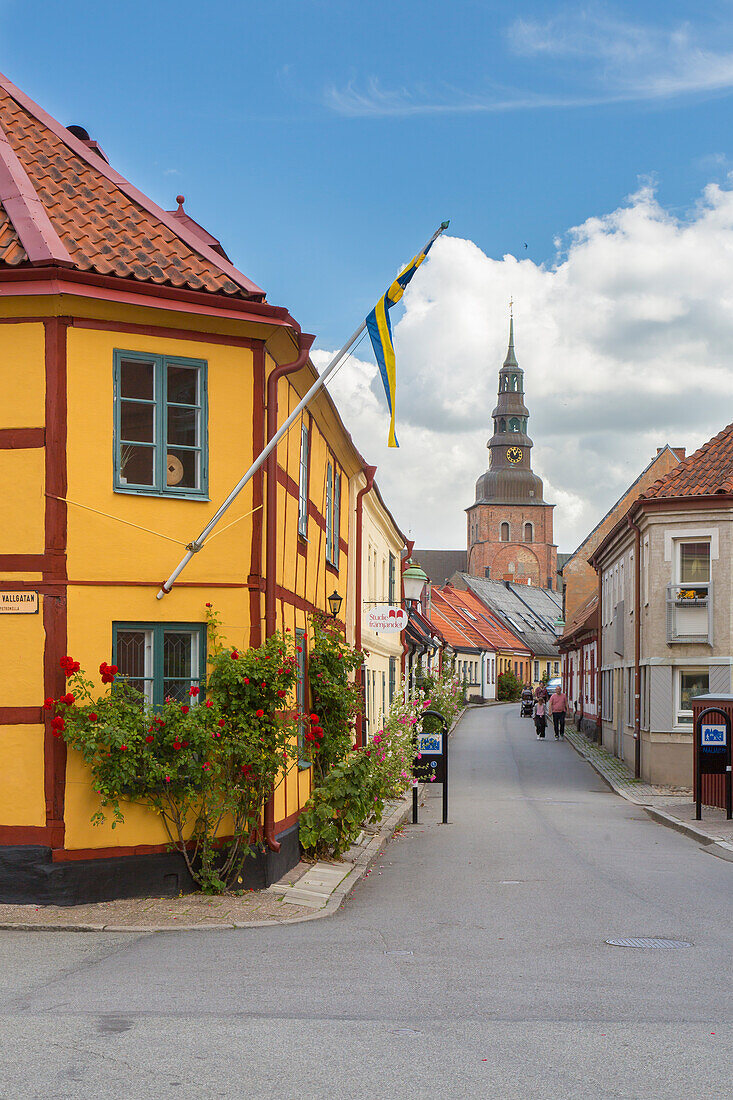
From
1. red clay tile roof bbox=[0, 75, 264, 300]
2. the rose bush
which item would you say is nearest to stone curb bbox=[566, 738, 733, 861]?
the rose bush

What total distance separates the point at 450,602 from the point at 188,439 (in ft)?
250

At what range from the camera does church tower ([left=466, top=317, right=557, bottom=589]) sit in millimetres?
140250

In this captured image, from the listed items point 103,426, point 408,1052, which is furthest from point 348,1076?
point 103,426

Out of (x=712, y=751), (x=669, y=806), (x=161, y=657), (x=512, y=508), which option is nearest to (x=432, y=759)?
(x=712, y=751)

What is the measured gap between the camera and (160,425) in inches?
456

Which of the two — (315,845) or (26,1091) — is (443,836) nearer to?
(315,845)

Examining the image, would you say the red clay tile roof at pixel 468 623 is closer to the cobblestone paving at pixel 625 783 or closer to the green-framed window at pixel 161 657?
the cobblestone paving at pixel 625 783

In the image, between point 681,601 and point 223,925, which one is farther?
point 681,601

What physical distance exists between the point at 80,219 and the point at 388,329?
3.51 metres

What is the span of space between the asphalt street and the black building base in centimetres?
109

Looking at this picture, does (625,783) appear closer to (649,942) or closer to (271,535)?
(271,535)

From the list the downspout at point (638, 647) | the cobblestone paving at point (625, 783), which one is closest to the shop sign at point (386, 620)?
the cobblestone paving at point (625, 783)

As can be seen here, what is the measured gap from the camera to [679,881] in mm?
13602

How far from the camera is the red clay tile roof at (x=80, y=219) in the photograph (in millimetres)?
11375
